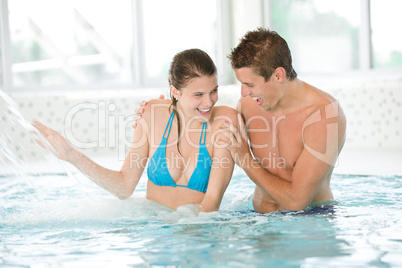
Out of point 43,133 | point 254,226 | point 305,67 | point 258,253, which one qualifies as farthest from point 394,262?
point 305,67

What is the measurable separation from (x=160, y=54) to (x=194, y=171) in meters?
6.42

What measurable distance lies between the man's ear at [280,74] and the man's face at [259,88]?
0.8 inches

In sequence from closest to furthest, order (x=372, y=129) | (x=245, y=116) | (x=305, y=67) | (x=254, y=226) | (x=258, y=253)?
(x=258, y=253), (x=254, y=226), (x=245, y=116), (x=372, y=129), (x=305, y=67)

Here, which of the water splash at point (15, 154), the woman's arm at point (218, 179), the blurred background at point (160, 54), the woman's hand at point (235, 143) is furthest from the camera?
the blurred background at point (160, 54)

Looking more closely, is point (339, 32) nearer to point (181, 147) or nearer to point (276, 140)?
point (276, 140)


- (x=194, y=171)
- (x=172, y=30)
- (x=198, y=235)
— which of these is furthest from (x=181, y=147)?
(x=172, y=30)

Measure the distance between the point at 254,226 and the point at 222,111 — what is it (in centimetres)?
76

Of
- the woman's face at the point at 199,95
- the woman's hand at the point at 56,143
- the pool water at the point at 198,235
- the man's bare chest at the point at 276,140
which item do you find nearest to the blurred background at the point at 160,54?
the man's bare chest at the point at 276,140

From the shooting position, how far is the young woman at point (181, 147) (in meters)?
3.16

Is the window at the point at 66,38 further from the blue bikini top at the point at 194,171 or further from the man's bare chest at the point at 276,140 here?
the man's bare chest at the point at 276,140

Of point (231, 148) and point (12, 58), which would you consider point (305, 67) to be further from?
point (231, 148)

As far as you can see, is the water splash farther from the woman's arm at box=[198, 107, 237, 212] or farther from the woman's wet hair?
the woman's arm at box=[198, 107, 237, 212]

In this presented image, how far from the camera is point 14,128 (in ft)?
26.9

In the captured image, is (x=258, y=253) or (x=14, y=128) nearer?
(x=258, y=253)
